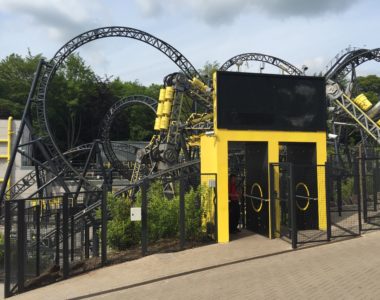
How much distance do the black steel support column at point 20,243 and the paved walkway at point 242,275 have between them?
0.43 metres

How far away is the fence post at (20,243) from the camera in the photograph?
9.62 meters

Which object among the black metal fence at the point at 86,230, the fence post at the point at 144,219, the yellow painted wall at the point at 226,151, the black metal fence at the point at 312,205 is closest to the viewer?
the black metal fence at the point at 86,230

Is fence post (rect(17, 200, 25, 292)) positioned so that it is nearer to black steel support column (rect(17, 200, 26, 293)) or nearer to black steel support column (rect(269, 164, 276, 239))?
black steel support column (rect(17, 200, 26, 293))

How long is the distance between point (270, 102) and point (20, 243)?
7.85 m

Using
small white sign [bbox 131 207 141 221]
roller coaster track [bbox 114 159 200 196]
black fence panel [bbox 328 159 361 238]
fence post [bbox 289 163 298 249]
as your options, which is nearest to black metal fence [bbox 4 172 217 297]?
small white sign [bbox 131 207 141 221]

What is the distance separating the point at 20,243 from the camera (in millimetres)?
9672

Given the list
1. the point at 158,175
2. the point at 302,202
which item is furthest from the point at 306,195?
the point at 158,175

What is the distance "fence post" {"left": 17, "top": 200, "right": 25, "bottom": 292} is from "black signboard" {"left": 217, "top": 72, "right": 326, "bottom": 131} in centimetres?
580

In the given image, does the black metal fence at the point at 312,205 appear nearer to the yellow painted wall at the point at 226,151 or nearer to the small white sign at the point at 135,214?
the yellow painted wall at the point at 226,151

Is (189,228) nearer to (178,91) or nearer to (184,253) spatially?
(184,253)

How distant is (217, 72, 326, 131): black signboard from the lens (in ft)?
43.0

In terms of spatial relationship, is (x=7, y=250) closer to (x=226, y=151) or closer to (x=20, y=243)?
(x=20, y=243)

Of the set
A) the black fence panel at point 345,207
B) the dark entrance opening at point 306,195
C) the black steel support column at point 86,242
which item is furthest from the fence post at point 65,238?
the dark entrance opening at point 306,195

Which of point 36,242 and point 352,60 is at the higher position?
point 352,60
